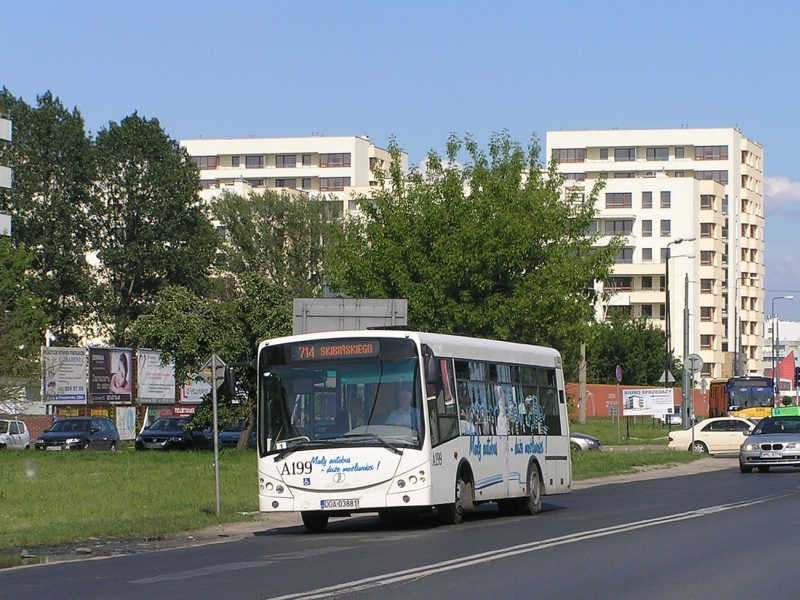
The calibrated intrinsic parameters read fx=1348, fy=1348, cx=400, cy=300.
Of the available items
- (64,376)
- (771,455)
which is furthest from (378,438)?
(64,376)

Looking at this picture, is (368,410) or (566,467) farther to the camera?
(566,467)

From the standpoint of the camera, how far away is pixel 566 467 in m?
23.7

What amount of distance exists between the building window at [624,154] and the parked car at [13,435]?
3238 inches

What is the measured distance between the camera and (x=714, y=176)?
404ft

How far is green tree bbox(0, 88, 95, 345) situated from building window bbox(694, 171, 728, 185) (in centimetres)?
6333

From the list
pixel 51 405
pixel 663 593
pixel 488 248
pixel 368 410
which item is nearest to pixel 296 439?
pixel 368 410

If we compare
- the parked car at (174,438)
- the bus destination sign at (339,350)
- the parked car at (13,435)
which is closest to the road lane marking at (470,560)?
the bus destination sign at (339,350)

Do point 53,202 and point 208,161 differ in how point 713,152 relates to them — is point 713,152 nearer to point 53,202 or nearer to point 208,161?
Result: point 208,161

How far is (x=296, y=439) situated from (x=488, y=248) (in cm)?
1960

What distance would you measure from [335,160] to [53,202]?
5080cm

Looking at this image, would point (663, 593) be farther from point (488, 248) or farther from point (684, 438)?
point (684, 438)

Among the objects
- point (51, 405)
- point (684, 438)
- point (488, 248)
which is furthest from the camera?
point (51, 405)

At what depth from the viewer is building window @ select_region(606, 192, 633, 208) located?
11481 cm

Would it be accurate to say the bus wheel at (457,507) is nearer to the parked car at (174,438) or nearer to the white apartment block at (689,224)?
the parked car at (174,438)
